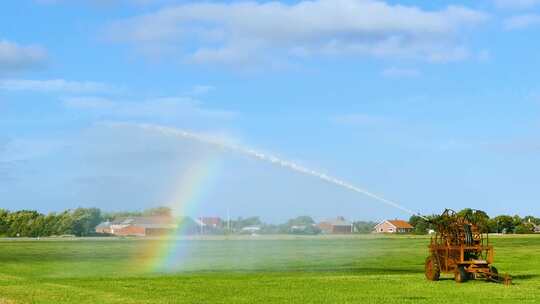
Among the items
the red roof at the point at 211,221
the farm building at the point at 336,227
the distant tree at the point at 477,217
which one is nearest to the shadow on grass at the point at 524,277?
the distant tree at the point at 477,217

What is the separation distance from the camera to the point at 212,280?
38.5m

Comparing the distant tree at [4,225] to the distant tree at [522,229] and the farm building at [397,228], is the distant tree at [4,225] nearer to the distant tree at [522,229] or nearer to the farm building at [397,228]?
the farm building at [397,228]

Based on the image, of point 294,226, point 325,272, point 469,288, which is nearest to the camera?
point 469,288

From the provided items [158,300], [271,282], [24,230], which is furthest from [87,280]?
[24,230]

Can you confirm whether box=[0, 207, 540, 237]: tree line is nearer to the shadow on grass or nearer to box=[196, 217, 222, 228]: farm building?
box=[196, 217, 222, 228]: farm building

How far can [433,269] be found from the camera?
36.2m

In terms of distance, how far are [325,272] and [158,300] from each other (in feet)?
62.7

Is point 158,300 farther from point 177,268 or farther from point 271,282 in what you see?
point 177,268

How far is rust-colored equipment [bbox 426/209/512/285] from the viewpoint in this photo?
34719mm

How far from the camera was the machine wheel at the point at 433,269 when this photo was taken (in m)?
36.0

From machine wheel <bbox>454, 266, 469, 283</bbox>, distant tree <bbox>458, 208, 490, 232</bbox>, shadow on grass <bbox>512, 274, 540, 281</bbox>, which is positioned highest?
distant tree <bbox>458, 208, 490, 232</bbox>

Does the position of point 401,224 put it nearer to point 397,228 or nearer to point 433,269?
point 397,228

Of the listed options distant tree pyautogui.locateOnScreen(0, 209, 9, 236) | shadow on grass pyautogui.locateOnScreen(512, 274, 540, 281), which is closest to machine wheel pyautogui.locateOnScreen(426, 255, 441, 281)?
shadow on grass pyautogui.locateOnScreen(512, 274, 540, 281)

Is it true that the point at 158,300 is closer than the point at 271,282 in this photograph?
Yes
